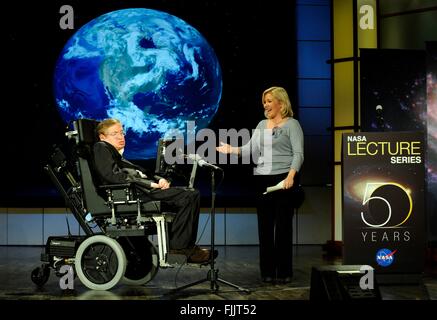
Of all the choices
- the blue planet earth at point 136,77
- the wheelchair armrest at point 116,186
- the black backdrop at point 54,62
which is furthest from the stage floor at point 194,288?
the blue planet earth at point 136,77

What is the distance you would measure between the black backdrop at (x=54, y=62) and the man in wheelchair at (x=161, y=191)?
3.67 meters

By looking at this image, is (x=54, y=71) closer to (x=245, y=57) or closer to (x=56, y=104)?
(x=56, y=104)

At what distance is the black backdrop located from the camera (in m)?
8.54

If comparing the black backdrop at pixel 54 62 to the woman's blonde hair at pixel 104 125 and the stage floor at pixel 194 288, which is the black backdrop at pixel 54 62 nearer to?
the stage floor at pixel 194 288

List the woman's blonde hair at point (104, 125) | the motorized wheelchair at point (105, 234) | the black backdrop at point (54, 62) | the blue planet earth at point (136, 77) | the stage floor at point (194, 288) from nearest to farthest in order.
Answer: the stage floor at point (194, 288) → the motorized wheelchair at point (105, 234) → the woman's blonde hair at point (104, 125) → the blue planet earth at point (136, 77) → the black backdrop at point (54, 62)

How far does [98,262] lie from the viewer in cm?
471

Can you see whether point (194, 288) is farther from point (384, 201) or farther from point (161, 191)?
point (384, 201)

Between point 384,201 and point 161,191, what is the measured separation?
5.40ft

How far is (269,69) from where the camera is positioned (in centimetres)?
860

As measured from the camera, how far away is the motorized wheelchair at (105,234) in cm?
466

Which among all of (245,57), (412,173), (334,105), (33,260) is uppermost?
(245,57)
